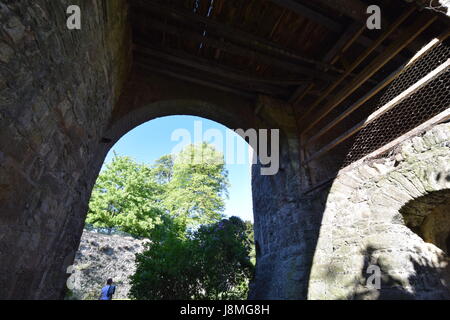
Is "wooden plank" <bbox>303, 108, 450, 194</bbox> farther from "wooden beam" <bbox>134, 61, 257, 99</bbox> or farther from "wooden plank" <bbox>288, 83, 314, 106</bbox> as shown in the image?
"wooden beam" <bbox>134, 61, 257, 99</bbox>

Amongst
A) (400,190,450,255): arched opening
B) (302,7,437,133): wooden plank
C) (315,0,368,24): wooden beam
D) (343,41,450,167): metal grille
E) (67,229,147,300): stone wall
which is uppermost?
(315,0,368,24): wooden beam

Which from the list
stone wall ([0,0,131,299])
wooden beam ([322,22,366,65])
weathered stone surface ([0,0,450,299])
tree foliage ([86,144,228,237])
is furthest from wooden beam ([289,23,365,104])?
tree foliage ([86,144,228,237])

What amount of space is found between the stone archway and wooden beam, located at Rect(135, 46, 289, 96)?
235 centimetres

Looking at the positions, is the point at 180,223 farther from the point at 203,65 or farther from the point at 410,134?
the point at 410,134

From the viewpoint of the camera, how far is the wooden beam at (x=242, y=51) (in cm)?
348

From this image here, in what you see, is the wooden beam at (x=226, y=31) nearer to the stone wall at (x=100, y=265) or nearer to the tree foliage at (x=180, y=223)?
the tree foliage at (x=180, y=223)

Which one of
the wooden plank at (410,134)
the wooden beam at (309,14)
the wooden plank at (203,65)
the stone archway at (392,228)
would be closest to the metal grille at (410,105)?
the wooden plank at (410,134)

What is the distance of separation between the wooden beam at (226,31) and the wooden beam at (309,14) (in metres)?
0.57

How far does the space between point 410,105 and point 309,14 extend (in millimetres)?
1879

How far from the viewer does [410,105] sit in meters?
3.12

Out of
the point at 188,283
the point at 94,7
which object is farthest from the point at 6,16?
the point at 188,283

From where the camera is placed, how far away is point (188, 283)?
551 centimetres

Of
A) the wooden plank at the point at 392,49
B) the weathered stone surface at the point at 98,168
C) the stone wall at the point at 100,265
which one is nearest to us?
the weathered stone surface at the point at 98,168

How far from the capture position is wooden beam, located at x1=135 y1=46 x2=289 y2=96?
12.9 feet
